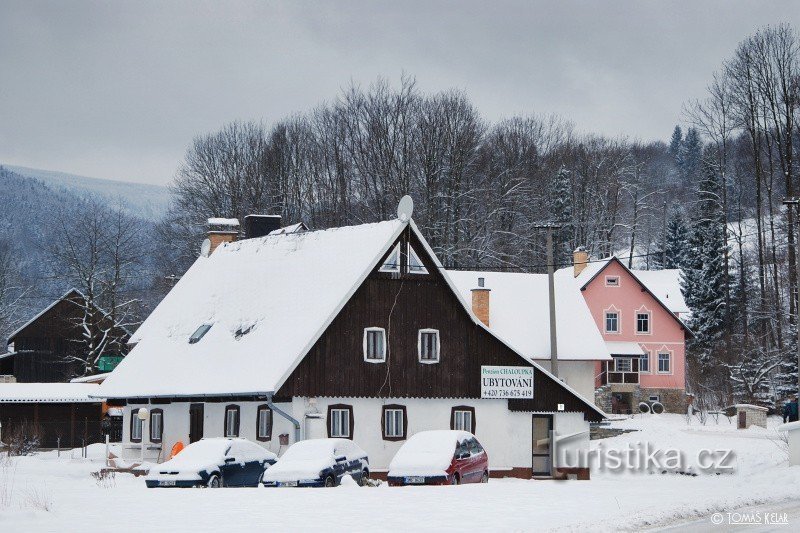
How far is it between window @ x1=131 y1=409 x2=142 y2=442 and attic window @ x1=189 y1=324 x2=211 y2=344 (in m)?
3.79

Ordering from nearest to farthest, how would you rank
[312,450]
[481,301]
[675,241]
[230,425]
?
[312,450] < [230,425] < [481,301] < [675,241]

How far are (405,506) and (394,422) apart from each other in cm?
1823

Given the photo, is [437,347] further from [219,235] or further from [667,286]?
[667,286]

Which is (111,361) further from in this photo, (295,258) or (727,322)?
(727,322)

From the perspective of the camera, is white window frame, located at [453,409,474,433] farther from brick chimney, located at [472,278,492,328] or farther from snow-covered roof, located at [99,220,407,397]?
brick chimney, located at [472,278,492,328]

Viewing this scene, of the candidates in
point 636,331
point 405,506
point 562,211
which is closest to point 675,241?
point 562,211

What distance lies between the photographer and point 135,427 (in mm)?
44094

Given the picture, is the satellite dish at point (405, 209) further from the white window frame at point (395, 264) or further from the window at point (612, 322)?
the window at point (612, 322)

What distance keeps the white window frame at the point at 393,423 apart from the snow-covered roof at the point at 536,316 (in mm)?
19854

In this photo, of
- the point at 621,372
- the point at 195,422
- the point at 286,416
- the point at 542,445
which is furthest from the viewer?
the point at 621,372

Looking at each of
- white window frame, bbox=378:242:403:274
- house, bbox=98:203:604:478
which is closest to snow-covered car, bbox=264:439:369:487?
house, bbox=98:203:604:478

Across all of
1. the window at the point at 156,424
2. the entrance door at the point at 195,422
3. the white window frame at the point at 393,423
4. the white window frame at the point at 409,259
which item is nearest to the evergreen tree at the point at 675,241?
the white window frame at the point at 409,259

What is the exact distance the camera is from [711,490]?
26.0 metres

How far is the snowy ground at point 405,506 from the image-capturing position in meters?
18.2
